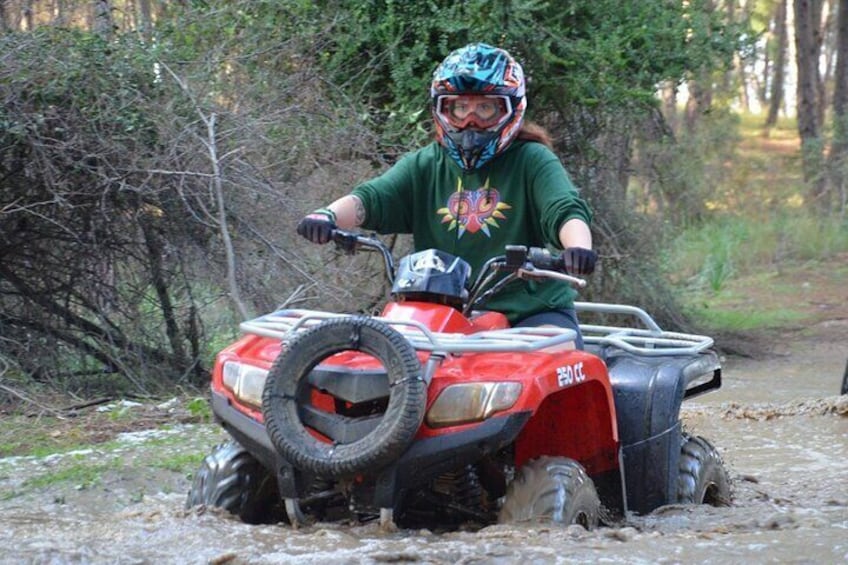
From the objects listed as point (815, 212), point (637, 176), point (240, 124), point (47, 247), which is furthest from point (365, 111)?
point (815, 212)

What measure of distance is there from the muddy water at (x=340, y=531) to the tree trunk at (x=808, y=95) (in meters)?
16.8

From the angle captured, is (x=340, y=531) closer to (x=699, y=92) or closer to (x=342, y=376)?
(x=342, y=376)

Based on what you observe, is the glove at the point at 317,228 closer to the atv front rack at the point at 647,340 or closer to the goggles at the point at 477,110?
the goggles at the point at 477,110

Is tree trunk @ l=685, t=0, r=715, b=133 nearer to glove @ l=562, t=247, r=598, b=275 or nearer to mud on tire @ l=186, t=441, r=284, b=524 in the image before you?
glove @ l=562, t=247, r=598, b=275

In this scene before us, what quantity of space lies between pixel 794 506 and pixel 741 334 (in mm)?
9124

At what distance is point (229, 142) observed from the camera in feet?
29.6

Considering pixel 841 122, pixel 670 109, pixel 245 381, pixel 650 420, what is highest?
pixel 670 109

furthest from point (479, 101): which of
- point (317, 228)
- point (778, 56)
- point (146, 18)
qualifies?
point (778, 56)

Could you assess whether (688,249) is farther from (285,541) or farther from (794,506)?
(285,541)

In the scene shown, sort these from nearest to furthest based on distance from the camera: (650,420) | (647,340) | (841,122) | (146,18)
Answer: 1. (650,420)
2. (647,340)
3. (146,18)
4. (841,122)

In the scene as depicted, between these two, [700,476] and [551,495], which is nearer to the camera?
[551,495]

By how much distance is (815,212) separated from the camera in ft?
74.2

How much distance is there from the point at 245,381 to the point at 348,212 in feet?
3.94

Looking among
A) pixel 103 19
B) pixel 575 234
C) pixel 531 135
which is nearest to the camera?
pixel 575 234
